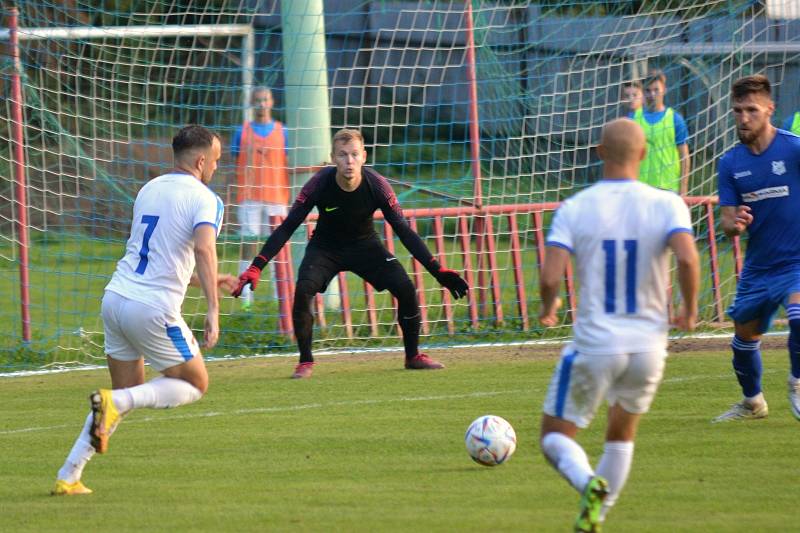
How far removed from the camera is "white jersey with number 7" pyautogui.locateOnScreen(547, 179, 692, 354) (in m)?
5.02

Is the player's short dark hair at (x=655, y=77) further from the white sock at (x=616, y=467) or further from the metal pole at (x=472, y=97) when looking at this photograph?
the white sock at (x=616, y=467)

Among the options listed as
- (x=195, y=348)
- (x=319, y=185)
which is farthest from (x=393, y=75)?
(x=195, y=348)

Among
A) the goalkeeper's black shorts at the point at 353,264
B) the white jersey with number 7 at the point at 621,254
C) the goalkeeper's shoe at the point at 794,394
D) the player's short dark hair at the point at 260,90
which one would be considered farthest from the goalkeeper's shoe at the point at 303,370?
the white jersey with number 7 at the point at 621,254

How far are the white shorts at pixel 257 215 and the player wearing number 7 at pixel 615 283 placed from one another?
7.21 meters

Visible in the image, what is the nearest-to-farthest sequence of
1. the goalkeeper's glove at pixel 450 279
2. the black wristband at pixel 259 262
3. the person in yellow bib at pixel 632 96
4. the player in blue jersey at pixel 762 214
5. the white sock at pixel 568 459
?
the white sock at pixel 568 459 → the player in blue jersey at pixel 762 214 → the black wristband at pixel 259 262 → the goalkeeper's glove at pixel 450 279 → the person in yellow bib at pixel 632 96

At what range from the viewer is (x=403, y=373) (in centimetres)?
1003

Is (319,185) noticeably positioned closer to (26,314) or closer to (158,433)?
(158,433)

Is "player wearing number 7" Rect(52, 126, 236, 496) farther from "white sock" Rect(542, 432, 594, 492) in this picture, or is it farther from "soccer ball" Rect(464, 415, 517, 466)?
"white sock" Rect(542, 432, 594, 492)

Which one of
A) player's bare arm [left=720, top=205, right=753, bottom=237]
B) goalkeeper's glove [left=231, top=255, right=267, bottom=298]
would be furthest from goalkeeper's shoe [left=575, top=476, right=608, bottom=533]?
goalkeeper's glove [left=231, top=255, right=267, bottom=298]

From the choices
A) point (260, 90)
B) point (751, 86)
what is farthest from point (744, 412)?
point (260, 90)

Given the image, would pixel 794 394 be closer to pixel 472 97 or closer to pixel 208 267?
pixel 208 267

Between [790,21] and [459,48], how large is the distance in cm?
304

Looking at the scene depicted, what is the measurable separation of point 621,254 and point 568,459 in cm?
81

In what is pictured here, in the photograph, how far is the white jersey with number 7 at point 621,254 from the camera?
5.02 m
